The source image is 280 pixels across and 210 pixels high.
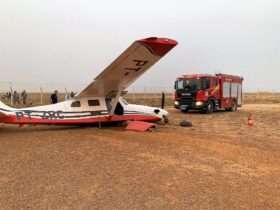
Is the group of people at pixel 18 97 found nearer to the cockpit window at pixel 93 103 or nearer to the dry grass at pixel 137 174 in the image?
the cockpit window at pixel 93 103

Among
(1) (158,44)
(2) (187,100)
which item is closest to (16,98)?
(2) (187,100)

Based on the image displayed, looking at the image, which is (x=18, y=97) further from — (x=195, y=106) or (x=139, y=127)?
(x=139, y=127)

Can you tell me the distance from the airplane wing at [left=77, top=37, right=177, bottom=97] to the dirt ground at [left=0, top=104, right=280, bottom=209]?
9.34ft

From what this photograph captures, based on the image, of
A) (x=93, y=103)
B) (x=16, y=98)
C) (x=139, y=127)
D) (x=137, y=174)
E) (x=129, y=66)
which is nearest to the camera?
(x=137, y=174)

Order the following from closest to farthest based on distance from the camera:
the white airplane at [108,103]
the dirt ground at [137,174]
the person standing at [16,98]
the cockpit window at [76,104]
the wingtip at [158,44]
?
the dirt ground at [137,174] → the wingtip at [158,44] → the white airplane at [108,103] → the cockpit window at [76,104] → the person standing at [16,98]

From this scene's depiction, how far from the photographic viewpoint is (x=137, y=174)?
22.5 ft

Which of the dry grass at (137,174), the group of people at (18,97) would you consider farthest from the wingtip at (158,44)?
the group of people at (18,97)

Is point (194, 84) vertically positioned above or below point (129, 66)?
below

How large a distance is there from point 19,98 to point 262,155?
30532mm

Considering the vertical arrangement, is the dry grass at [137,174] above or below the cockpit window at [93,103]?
below

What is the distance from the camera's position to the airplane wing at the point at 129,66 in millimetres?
10453

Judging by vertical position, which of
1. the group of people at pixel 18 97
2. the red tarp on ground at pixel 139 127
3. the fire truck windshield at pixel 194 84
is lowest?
the red tarp on ground at pixel 139 127

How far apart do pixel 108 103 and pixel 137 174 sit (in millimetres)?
8495

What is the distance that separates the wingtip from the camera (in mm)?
10169
